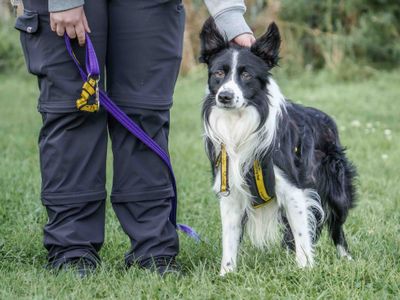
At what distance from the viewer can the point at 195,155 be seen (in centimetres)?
668

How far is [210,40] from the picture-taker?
140 inches

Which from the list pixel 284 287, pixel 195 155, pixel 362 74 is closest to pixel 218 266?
pixel 284 287

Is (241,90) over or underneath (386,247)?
over

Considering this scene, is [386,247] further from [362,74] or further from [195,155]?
[362,74]

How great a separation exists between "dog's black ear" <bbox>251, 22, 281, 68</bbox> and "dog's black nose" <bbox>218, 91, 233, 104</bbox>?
0.96ft

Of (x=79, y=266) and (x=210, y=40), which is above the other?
(x=210, y=40)

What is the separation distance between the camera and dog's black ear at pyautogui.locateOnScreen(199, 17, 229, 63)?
350 cm

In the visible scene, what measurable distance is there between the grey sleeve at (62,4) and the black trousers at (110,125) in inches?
5.8

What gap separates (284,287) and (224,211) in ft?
2.14

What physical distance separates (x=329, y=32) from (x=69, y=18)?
9.77 meters

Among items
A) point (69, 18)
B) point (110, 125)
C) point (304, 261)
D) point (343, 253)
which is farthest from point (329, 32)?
point (69, 18)

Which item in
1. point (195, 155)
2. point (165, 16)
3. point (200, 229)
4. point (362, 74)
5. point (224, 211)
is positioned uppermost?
point (165, 16)

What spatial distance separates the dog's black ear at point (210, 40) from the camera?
350 centimetres

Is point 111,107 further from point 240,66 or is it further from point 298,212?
point 298,212
